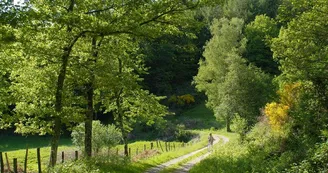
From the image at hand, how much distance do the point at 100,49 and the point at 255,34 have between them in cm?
5225

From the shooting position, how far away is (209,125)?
176 feet

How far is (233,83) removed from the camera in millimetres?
41156

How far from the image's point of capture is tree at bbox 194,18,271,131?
1567 inches

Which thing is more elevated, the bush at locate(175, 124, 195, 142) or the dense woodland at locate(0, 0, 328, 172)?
the dense woodland at locate(0, 0, 328, 172)

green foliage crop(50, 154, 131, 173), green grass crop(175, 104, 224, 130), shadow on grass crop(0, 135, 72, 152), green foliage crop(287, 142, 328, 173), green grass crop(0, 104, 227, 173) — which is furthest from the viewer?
green grass crop(175, 104, 224, 130)

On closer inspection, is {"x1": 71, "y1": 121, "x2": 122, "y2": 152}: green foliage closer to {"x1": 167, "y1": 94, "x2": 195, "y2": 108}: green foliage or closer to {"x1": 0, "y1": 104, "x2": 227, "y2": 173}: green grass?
{"x1": 0, "y1": 104, "x2": 227, "y2": 173}: green grass

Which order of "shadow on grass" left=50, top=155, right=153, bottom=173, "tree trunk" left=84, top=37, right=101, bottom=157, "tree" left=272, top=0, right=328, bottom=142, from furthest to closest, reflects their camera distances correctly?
"tree" left=272, top=0, right=328, bottom=142
"tree trunk" left=84, top=37, right=101, bottom=157
"shadow on grass" left=50, top=155, right=153, bottom=173

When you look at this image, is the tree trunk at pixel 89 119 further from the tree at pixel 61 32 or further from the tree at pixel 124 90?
the tree at pixel 61 32

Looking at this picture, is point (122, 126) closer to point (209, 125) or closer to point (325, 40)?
point (325, 40)

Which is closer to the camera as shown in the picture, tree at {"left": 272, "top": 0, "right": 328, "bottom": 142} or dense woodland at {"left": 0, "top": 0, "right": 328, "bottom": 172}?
dense woodland at {"left": 0, "top": 0, "right": 328, "bottom": 172}

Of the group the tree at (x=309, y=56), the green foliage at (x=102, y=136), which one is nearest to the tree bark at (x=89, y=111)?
the green foliage at (x=102, y=136)

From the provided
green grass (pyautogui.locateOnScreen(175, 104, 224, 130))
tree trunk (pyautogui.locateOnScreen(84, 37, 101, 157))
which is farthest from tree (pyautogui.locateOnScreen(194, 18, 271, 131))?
tree trunk (pyautogui.locateOnScreen(84, 37, 101, 157))

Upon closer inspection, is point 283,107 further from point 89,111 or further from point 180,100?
point 180,100

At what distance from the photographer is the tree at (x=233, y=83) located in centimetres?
3981
